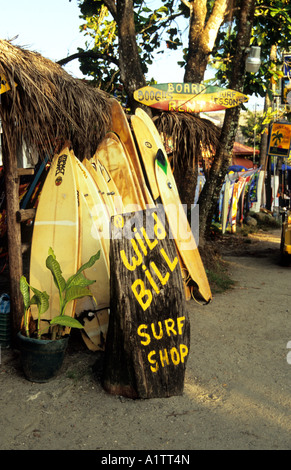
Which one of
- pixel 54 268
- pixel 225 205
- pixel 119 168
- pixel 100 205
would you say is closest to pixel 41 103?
pixel 100 205

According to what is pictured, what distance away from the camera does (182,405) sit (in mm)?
3574

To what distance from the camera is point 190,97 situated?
6445 millimetres

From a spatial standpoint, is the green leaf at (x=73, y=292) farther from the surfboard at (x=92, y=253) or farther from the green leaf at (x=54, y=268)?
the surfboard at (x=92, y=253)

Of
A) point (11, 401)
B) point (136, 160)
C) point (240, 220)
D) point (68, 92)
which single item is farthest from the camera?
point (240, 220)

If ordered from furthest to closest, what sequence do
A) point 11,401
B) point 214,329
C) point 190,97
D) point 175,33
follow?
1. point 175,33
2. point 190,97
3. point 214,329
4. point 11,401

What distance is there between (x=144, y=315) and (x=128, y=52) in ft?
15.8

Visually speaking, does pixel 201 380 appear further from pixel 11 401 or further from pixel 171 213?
pixel 171 213

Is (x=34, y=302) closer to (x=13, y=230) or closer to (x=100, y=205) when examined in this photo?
(x=13, y=230)

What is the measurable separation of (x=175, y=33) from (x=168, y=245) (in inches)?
281

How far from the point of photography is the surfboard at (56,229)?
14.8 ft

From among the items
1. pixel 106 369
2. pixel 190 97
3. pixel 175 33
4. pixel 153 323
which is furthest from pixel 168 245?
pixel 175 33

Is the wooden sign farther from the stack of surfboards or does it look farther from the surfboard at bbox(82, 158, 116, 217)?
the surfboard at bbox(82, 158, 116, 217)

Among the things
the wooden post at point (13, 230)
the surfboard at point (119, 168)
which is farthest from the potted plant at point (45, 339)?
the surfboard at point (119, 168)

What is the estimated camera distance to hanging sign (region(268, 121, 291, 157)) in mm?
14352
